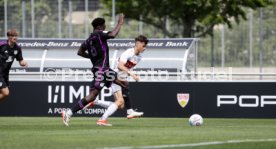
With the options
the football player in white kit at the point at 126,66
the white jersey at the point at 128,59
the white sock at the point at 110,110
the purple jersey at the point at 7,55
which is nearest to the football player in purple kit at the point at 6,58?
the purple jersey at the point at 7,55

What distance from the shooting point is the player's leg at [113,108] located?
18.9 meters

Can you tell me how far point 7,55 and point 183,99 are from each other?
16.4 ft

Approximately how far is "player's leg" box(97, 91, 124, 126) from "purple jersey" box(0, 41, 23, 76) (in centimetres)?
289

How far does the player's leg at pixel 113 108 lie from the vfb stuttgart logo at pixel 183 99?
4149mm

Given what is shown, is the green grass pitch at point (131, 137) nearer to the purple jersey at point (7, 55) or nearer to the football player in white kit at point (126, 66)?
the football player in white kit at point (126, 66)

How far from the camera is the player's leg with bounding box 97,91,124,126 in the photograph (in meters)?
18.9

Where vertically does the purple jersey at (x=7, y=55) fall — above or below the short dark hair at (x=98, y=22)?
below

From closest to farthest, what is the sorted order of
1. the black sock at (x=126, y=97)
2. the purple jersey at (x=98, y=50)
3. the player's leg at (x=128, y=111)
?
the purple jersey at (x=98, y=50) < the player's leg at (x=128, y=111) < the black sock at (x=126, y=97)

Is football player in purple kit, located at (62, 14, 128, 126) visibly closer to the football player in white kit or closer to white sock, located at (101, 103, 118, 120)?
white sock, located at (101, 103, 118, 120)

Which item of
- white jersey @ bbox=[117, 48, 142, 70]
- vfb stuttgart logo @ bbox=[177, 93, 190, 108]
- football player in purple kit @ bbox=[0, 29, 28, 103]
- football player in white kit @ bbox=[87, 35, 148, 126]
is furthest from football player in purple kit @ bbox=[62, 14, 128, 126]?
vfb stuttgart logo @ bbox=[177, 93, 190, 108]

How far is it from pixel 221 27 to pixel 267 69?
4.42 m

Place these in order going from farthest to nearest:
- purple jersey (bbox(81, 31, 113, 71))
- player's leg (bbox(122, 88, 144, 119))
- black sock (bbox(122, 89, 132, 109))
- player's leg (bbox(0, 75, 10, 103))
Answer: player's leg (bbox(0, 75, 10, 103)), black sock (bbox(122, 89, 132, 109)), player's leg (bbox(122, 88, 144, 119)), purple jersey (bbox(81, 31, 113, 71))

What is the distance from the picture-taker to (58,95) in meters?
25.1

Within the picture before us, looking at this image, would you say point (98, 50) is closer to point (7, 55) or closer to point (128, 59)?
point (128, 59)
